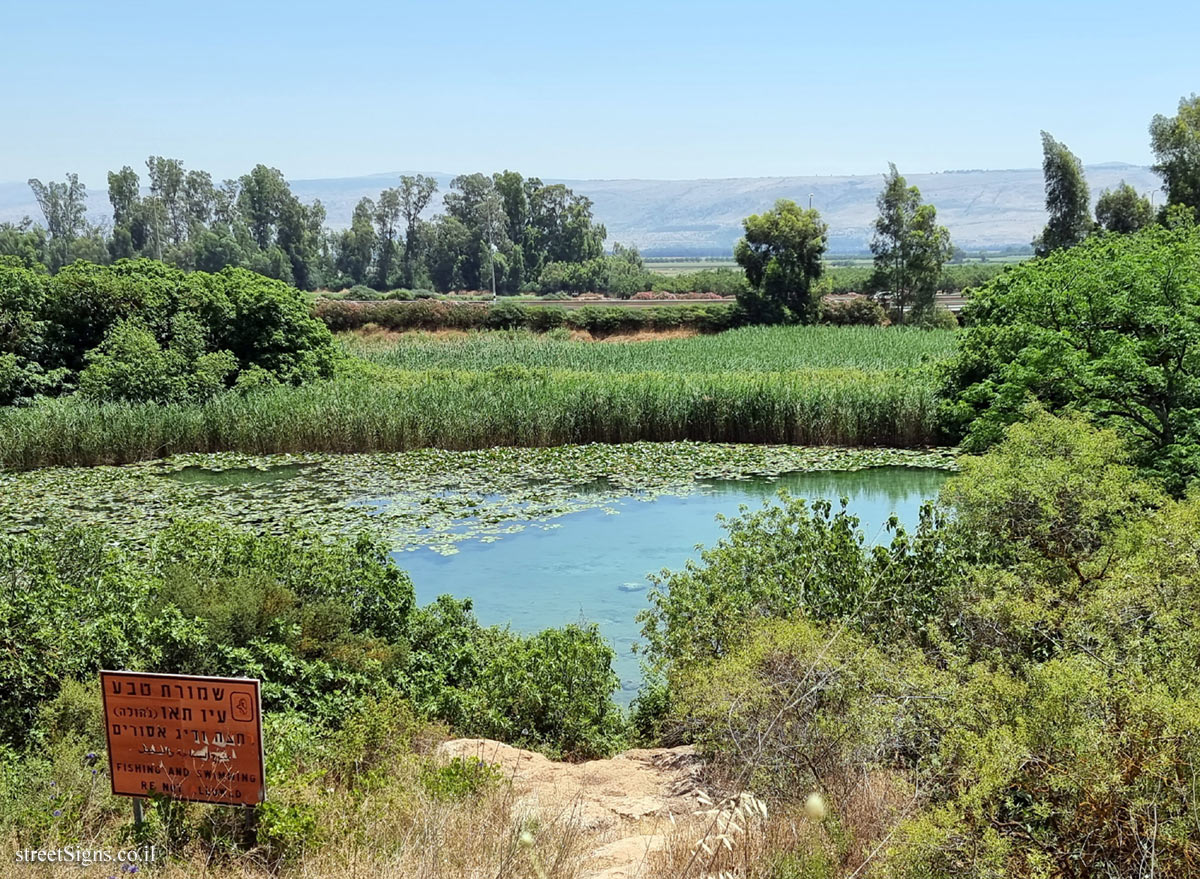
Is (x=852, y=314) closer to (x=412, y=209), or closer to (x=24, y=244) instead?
(x=412, y=209)

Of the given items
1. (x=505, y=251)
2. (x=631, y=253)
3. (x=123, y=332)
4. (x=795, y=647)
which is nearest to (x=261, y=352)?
(x=123, y=332)

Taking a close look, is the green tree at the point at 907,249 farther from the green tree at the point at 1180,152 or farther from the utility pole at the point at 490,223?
the utility pole at the point at 490,223

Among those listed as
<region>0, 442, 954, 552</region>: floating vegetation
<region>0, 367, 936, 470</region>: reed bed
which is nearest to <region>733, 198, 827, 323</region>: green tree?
<region>0, 367, 936, 470</region>: reed bed

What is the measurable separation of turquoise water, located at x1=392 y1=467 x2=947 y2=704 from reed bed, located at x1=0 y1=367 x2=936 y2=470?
3307 millimetres

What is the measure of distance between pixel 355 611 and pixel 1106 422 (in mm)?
8303

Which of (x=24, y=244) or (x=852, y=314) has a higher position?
(x=24, y=244)

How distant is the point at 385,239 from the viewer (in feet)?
324

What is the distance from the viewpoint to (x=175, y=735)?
4.46 meters

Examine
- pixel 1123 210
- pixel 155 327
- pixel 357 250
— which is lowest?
pixel 155 327

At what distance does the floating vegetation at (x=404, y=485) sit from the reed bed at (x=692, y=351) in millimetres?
8264

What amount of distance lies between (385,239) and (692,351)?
69.4 m

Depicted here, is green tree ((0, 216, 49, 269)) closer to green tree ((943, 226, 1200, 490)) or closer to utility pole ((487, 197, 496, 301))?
utility pole ((487, 197, 496, 301))

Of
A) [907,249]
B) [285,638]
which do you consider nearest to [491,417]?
[285,638]

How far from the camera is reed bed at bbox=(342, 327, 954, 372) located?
3089cm
